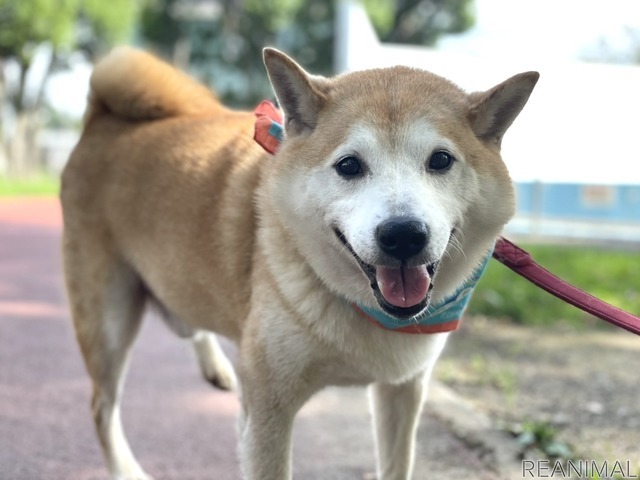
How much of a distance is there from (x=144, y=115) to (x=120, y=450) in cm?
141

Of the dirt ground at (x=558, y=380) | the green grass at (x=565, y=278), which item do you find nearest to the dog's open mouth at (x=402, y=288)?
A: the dirt ground at (x=558, y=380)

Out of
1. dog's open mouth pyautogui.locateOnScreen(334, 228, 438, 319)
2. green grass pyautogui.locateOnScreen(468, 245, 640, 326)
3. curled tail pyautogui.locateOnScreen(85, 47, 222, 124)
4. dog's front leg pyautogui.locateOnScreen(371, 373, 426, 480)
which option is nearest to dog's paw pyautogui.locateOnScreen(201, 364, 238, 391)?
dog's front leg pyautogui.locateOnScreen(371, 373, 426, 480)

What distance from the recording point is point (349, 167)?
2.15 m

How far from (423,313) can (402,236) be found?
437 mm

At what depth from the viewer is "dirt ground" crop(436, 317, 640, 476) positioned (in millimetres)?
3617

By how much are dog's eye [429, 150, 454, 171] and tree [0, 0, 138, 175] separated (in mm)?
22953

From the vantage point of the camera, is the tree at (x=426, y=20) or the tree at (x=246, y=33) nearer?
the tree at (x=246, y=33)

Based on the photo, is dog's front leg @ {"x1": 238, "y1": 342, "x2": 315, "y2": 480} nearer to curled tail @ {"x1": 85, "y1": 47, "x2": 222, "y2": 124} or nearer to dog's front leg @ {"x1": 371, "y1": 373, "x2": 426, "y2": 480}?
dog's front leg @ {"x1": 371, "y1": 373, "x2": 426, "y2": 480}

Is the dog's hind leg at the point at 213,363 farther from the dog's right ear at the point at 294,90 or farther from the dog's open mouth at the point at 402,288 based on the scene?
the dog's open mouth at the point at 402,288

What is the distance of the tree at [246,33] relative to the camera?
27469 millimetres

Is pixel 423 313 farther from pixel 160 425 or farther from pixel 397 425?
pixel 160 425

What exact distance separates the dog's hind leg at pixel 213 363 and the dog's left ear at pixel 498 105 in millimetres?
1845

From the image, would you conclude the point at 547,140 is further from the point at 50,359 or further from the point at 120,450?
the point at 120,450

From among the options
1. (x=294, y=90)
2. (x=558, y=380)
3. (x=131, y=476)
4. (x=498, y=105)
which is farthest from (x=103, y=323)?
(x=558, y=380)
